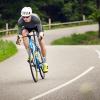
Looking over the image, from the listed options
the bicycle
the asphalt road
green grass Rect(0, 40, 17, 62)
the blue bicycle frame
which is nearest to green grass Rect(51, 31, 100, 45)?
green grass Rect(0, 40, 17, 62)

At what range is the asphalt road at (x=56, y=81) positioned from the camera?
1176 cm

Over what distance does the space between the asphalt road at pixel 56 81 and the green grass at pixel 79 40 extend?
2422 centimetres

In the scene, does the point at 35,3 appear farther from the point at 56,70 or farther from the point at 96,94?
the point at 96,94

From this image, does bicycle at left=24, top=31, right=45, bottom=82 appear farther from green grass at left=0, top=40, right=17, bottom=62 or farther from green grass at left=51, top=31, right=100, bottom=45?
green grass at left=51, top=31, right=100, bottom=45

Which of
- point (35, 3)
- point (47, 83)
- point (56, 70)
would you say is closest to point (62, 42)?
point (35, 3)

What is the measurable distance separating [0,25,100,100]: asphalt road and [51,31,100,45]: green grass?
24.2 metres

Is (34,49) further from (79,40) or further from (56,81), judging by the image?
(79,40)

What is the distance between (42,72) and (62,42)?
30.7 meters

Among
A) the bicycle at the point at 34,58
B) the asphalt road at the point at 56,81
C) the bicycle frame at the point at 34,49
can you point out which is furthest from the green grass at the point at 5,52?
the bicycle frame at the point at 34,49

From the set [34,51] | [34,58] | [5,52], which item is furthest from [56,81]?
[5,52]

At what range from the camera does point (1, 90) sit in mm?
12945

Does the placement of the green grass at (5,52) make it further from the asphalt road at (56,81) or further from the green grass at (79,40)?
the green grass at (79,40)

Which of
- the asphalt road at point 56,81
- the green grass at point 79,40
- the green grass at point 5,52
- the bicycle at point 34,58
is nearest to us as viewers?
the asphalt road at point 56,81

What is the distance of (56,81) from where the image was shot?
14.4 m
